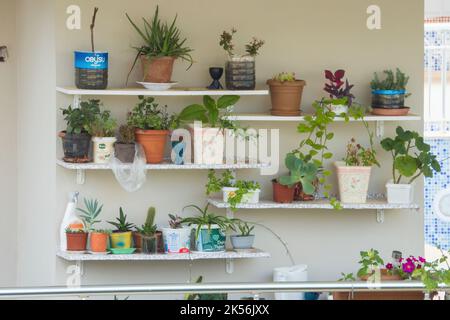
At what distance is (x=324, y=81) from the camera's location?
5855 millimetres

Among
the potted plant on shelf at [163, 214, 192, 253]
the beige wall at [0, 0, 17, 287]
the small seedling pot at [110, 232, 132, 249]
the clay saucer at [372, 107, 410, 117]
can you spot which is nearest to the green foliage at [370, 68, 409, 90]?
the clay saucer at [372, 107, 410, 117]

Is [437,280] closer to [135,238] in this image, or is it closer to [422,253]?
[422,253]

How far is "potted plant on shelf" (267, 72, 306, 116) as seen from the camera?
5.65 meters

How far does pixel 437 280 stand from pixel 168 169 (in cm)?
161

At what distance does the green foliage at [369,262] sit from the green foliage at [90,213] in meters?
1.37

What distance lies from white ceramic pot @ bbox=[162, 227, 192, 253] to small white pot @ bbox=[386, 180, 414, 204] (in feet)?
3.54

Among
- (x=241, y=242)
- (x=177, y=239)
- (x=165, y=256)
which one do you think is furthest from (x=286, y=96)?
(x=165, y=256)

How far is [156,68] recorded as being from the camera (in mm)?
5535

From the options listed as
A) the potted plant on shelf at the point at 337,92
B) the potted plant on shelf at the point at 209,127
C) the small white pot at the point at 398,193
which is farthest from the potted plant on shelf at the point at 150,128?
the small white pot at the point at 398,193

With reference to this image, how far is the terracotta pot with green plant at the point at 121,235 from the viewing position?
18.1 ft
